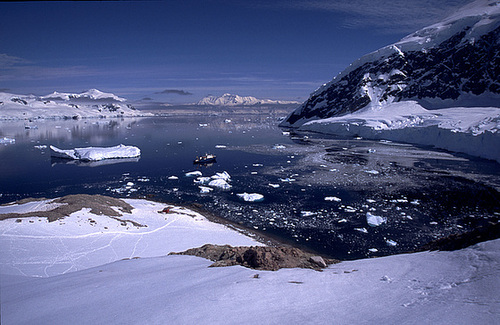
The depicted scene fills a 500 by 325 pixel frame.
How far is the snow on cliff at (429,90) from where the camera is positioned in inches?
1476

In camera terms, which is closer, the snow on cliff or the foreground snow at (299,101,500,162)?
the foreground snow at (299,101,500,162)

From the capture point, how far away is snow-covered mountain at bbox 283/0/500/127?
52.2 m

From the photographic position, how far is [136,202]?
49.3ft

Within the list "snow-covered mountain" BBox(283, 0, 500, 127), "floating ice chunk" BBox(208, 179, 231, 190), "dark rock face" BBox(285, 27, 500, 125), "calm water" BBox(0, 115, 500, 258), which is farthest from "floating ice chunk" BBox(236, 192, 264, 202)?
"dark rock face" BBox(285, 27, 500, 125)

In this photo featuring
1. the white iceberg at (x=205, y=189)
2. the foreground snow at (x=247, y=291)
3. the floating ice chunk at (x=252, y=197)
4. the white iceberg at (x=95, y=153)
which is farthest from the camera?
the white iceberg at (x=95, y=153)

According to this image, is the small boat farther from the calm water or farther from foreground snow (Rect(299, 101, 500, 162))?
foreground snow (Rect(299, 101, 500, 162))

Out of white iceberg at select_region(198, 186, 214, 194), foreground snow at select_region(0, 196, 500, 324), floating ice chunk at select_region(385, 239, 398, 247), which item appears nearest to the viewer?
A: foreground snow at select_region(0, 196, 500, 324)

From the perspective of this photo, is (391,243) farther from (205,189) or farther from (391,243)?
(205,189)

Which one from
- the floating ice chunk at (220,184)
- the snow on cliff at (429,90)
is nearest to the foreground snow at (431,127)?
the snow on cliff at (429,90)

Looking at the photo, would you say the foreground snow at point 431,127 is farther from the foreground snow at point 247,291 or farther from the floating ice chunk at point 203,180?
the foreground snow at point 247,291

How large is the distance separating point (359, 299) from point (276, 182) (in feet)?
52.3

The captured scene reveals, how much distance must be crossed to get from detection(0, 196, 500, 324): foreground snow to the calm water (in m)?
5.46

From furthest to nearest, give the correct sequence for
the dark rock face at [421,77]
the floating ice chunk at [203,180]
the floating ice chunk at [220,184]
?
the dark rock face at [421,77] → the floating ice chunk at [203,180] → the floating ice chunk at [220,184]

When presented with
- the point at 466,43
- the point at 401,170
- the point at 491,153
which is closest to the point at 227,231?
the point at 401,170
